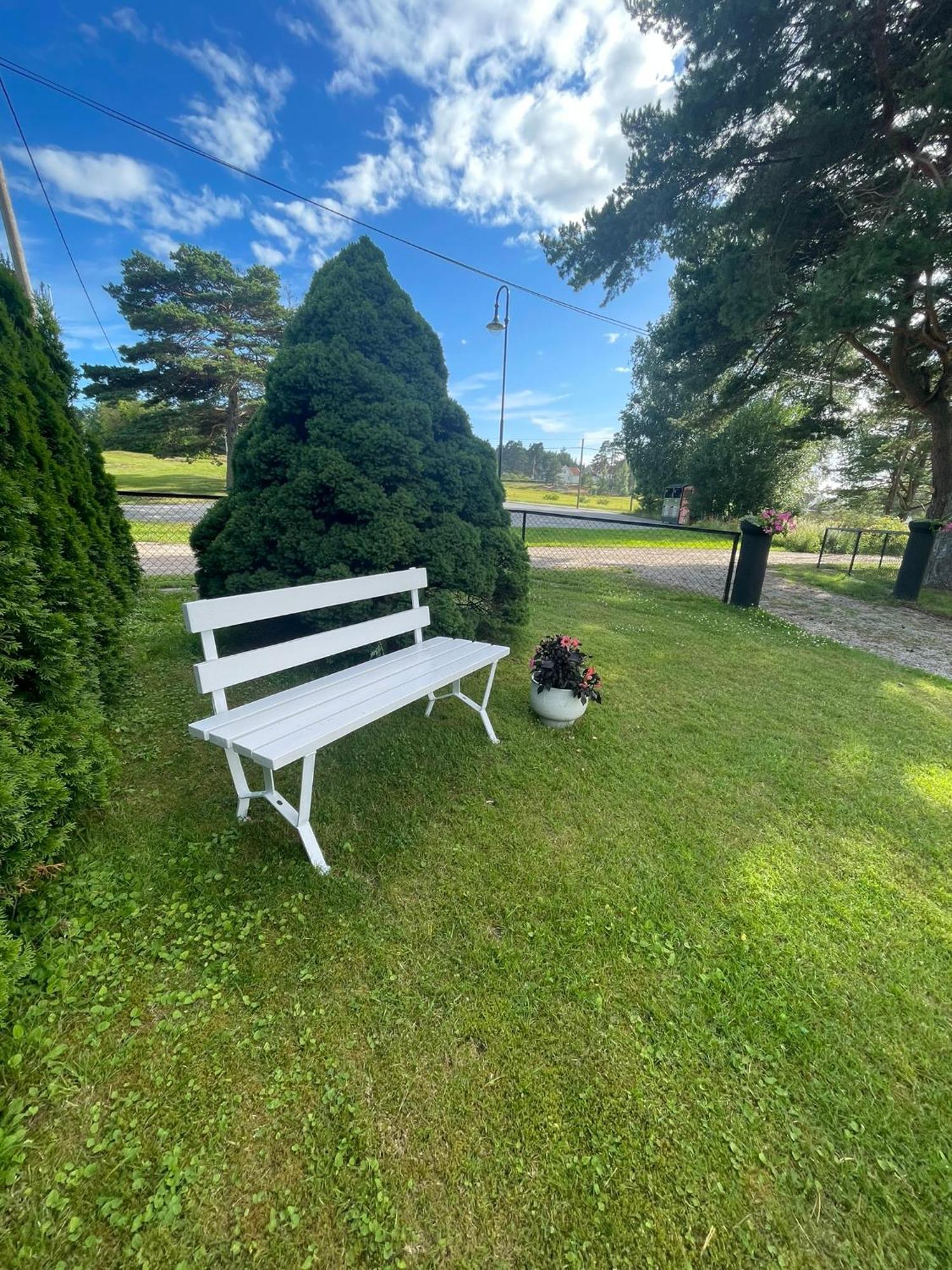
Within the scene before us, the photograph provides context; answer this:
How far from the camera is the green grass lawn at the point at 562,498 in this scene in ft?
133

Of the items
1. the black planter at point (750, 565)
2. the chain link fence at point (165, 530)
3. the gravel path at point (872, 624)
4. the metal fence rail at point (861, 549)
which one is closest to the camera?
the chain link fence at point (165, 530)

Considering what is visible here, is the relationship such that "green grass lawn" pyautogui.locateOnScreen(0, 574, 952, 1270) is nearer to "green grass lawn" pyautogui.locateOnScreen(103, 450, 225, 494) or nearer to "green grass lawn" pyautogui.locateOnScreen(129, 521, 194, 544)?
"green grass lawn" pyautogui.locateOnScreen(129, 521, 194, 544)

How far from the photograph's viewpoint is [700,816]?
7.52 feet

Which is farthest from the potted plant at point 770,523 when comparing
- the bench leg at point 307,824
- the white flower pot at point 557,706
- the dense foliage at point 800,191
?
the bench leg at point 307,824

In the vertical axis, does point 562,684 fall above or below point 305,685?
below

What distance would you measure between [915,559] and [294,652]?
31.5ft

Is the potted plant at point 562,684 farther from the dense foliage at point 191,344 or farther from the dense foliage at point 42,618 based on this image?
the dense foliage at point 191,344

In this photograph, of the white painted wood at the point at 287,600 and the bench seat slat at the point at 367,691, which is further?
the white painted wood at the point at 287,600

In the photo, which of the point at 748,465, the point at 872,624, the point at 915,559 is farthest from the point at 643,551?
the point at 748,465

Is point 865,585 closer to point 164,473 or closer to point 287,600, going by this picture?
point 287,600

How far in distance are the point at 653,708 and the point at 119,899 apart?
3108 mm

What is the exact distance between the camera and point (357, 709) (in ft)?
6.62

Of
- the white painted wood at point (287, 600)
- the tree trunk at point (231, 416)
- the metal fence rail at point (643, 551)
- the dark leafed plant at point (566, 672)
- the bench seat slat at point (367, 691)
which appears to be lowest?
the metal fence rail at point (643, 551)

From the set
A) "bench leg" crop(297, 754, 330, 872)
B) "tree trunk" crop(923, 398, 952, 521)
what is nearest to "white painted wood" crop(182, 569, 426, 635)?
"bench leg" crop(297, 754, 330, 872)
